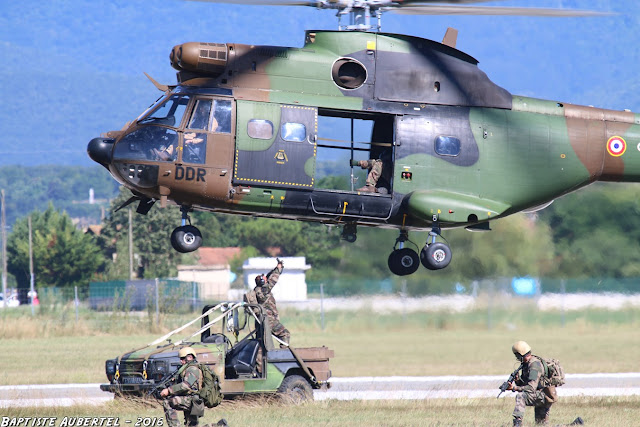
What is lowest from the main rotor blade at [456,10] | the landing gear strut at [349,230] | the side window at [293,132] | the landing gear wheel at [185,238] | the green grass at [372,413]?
the green grass at [372,413]

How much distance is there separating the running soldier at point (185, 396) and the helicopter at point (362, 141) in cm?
423

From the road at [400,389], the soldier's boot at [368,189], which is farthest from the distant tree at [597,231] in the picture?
the soldier's boot at [368,189]

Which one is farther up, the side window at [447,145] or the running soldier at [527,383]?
the side window at [447,145]

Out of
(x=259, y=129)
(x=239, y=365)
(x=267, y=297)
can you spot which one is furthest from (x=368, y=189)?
(x=239, y=365)

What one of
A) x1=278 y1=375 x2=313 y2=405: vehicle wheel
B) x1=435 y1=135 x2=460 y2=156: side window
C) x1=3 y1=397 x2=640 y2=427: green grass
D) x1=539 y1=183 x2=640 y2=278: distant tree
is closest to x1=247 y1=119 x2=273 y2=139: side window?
x1=435 y1=135 x2=460 y2=156: side window

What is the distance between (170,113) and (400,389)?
8.41 meters

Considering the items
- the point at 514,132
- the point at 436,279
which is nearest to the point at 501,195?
the point at 514,132

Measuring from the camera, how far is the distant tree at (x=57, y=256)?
85.1 metres

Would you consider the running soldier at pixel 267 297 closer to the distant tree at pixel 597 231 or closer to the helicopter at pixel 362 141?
the helicopter at pixel 362 141

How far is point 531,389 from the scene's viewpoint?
46.7 feet

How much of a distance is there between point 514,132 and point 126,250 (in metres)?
57.2

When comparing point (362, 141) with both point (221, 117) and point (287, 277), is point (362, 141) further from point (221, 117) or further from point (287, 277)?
point (287, 277)

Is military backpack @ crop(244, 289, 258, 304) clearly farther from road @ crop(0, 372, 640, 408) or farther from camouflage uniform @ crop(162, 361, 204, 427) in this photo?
camouflage uniform @ crop(162, 361, 204, 427)

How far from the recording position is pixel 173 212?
78.4 m
